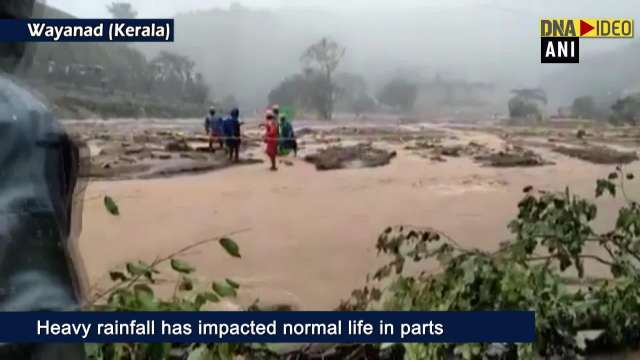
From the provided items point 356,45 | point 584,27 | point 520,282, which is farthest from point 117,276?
point 584,27

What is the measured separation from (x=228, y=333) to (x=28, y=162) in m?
0.63

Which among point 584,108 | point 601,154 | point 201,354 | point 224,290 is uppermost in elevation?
point 584,108

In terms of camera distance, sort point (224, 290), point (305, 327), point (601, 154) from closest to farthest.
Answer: point (305, 327)
point (224, 290)
point (601, 154)

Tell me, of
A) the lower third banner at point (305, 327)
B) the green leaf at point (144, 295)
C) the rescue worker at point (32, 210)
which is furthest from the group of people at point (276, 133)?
the rescue worker at point (32, 210)

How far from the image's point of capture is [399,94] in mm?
1874

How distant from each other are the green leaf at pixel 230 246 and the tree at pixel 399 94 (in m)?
0.52

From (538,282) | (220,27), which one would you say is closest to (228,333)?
(220,27)

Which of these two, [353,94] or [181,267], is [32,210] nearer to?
[181,267]

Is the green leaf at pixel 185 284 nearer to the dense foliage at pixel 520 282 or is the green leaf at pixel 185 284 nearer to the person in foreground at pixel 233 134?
the dense foliage at pixel 520 282

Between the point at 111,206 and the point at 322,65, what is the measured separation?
1.99 feet

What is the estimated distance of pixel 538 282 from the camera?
1853 millimetres

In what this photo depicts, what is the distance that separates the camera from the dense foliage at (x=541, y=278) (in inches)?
71.0

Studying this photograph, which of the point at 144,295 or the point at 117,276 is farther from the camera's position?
the point at 117,276

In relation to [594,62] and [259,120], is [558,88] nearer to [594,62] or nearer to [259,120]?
[594,62]
